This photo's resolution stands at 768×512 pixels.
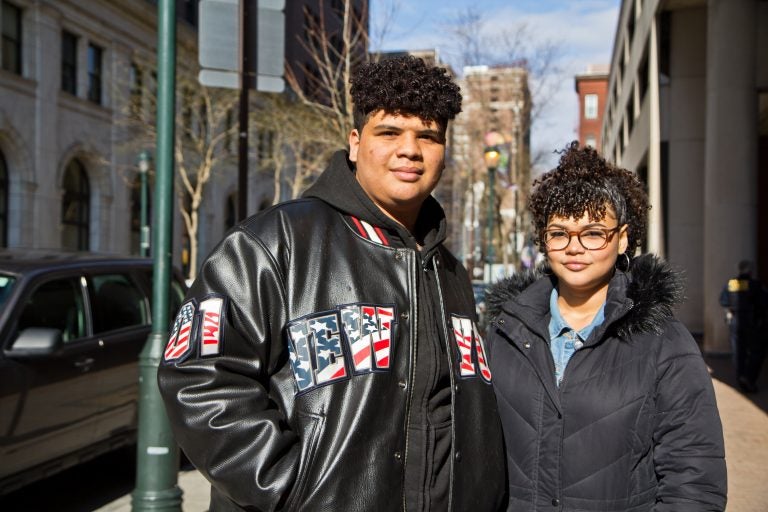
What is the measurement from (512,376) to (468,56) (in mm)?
21050

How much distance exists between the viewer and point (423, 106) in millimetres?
2400

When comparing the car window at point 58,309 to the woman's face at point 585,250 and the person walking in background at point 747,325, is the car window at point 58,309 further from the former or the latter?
the person walking in background at point 747,325

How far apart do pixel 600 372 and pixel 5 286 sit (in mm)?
4401

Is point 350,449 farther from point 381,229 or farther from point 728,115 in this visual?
point 728,115

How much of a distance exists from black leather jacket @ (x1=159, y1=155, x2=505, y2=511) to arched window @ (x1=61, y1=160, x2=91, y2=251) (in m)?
25.9

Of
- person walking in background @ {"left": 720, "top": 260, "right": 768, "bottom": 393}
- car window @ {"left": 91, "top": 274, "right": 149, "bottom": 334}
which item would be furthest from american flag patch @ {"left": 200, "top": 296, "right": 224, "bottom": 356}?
person walking in background @ {"left": 720, "top": 260, "right": 768, "bottom": 393}

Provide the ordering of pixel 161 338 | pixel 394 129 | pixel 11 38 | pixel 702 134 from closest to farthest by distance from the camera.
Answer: pixel 394 129, pixel 161 338, pixel 702 134, pixel 11 38

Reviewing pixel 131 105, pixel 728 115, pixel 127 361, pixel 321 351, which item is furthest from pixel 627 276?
pixel 131 105

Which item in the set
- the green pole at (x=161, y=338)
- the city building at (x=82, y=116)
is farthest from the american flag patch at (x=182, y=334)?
the city building at (x=82, y=116)

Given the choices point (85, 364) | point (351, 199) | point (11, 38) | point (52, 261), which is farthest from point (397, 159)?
point (11, 38)

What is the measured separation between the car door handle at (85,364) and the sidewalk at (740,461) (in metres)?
1.06

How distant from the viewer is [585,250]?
2674 millimetres

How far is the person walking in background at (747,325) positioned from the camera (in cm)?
1112

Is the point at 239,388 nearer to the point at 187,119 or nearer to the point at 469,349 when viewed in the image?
the point at 469,349
